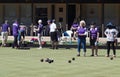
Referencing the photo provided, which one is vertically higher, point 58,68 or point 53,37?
point 53,37

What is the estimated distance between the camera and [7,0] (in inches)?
1802

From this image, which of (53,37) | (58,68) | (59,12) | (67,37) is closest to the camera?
(58,68)

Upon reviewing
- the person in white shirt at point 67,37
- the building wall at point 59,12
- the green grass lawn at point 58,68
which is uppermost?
the building wall at point 59,12

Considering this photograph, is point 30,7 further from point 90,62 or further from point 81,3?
point 90,62

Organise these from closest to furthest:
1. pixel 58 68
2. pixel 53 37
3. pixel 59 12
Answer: pixel 58 68
pixel 53 37
pixel 59 12

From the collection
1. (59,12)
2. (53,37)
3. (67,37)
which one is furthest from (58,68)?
(59,12)

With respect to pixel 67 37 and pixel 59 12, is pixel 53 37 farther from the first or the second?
pixel 59 12

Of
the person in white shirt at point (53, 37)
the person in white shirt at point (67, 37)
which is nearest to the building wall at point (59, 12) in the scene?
the person in white shirt at point (67, 37)

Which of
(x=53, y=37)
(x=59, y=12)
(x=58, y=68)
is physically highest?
(x=59, y=12)

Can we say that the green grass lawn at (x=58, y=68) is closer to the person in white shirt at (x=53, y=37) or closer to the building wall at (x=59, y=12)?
the person in white shirt at (x=53, y=37)

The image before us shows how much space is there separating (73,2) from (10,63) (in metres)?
24.6

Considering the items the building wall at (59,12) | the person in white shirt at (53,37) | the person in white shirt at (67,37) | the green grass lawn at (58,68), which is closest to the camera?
the green grass lawn at (58,68)

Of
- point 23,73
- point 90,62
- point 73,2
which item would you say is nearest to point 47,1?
point 73,2

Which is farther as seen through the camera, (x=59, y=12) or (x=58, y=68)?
(x=59, y=12)
